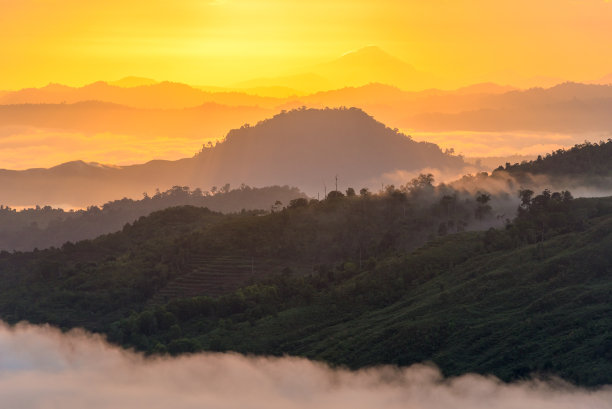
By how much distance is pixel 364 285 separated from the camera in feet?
426

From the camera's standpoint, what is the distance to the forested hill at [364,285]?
96812 mm

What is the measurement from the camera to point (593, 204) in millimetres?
140125

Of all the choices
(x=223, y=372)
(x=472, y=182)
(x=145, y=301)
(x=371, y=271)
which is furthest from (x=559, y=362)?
(x=472, y=182)

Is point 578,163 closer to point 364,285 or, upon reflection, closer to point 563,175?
point 563,175

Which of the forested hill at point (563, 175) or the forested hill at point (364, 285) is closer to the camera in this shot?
the forested hill at point (364, 285)

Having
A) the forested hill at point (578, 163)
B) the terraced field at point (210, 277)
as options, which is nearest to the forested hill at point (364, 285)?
the terraced field at point (210, 277)

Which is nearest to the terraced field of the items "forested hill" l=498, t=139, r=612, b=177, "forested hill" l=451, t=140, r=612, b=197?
"forested hill" l=451, t=140, r=612, b=197

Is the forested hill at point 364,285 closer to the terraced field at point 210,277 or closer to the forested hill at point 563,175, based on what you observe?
the terraced field at point 210,277

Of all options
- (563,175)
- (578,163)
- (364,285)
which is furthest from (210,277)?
(578,163)

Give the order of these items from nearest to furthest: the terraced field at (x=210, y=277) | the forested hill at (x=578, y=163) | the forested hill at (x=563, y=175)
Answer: the terraced field at (x=210, y=277) < the forested hill at (x=563, y=175) < the forested hill at (x=578, y=163)

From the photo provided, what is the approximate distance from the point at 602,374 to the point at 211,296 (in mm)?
78474

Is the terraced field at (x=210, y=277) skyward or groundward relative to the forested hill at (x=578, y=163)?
groundward

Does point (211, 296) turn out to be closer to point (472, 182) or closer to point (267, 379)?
point (267, 379)

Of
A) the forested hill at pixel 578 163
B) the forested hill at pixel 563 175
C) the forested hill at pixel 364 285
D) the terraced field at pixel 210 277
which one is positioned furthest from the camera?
the forested hill at pixel 578 163
